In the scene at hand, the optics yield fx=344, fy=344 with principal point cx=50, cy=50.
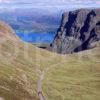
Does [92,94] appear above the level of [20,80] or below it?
below

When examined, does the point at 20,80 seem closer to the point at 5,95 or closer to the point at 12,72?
the point at 12,72

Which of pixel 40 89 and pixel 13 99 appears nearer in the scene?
pixel 13 99

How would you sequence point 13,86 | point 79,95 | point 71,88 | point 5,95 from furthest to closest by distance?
1. point 71,88
2. point 79,95
3. point 13,86
4. point 5,95

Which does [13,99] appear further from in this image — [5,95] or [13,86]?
[13,86]

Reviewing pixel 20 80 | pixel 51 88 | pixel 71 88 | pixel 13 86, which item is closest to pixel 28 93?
pixel 13 86

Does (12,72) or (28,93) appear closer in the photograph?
(28,93)

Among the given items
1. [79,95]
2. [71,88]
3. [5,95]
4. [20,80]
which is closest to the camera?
[5,95]

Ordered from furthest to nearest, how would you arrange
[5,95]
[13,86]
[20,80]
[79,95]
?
[79,95] → [20,80] → [13,86] → [5,95]

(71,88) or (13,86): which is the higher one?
(13,86)

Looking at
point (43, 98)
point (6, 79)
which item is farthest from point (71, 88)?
point (6, 79)
